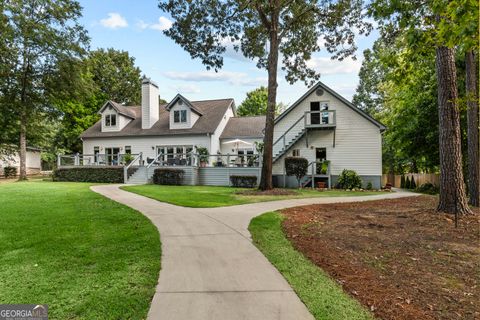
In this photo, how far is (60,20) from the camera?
24641 mm

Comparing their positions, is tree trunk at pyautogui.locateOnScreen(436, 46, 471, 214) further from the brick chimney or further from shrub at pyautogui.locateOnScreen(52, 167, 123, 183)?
the brick chimney

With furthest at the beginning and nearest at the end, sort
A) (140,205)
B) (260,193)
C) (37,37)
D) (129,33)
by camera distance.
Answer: (37,37) → (260,193) → (129,33) → (140,205)

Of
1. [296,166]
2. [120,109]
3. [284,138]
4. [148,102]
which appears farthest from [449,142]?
[120,109]

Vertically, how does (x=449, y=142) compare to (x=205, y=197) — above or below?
above

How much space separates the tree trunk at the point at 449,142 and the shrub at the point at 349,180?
10270 mm

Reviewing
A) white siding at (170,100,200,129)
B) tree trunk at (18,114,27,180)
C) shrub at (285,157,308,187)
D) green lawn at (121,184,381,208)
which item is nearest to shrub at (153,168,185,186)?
green lawn at (121,184,381,208)

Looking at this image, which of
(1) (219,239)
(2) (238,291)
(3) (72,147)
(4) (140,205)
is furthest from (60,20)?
(2) (238,291)

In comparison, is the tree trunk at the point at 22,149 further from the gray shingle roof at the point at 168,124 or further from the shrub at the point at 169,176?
the shrub at the point at 169,176

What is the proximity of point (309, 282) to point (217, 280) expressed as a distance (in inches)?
45.8

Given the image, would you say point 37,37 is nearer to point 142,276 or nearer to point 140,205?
point 140,205

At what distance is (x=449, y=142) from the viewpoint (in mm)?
8008

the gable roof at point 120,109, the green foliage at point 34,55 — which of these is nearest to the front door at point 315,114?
the gable roof at point 120,109

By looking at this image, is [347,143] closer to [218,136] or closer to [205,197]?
[218,136]

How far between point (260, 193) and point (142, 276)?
10168 mm
